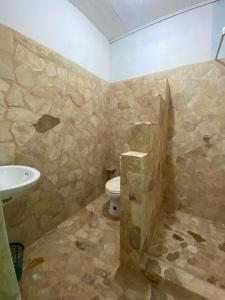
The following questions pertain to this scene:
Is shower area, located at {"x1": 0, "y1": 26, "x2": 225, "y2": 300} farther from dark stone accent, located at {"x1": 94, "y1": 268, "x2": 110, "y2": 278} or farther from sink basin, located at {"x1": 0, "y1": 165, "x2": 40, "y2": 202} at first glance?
sink basin, located at {"x1": 0, "y1": 165, "x2": 40, "y2": 202}

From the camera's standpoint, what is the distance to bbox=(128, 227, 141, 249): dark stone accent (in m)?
1.18

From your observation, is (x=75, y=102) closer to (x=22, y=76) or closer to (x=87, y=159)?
(x=22, y=76)

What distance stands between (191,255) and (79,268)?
1.00 m

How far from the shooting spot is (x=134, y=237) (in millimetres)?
1207

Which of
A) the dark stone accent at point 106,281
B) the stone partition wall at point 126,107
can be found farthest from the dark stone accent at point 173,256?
the stone partition wall at point 126,107

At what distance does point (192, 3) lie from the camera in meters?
1.70

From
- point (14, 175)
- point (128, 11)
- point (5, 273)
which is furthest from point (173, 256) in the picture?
point (128, 11)

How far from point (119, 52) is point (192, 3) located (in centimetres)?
103

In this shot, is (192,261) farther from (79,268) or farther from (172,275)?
(79,268)

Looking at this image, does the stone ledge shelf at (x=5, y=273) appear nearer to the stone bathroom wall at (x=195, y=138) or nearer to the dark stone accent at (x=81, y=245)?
the dark stone accent at (x=81, y=245)

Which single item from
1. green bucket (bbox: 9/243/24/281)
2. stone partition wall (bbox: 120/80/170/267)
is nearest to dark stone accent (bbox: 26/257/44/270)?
green bucket (bbox: 9/243/24/281)

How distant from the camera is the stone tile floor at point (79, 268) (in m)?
1.09

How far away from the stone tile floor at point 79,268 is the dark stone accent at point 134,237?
0.25 metres

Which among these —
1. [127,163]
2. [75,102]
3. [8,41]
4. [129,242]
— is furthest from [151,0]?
[129,242]
